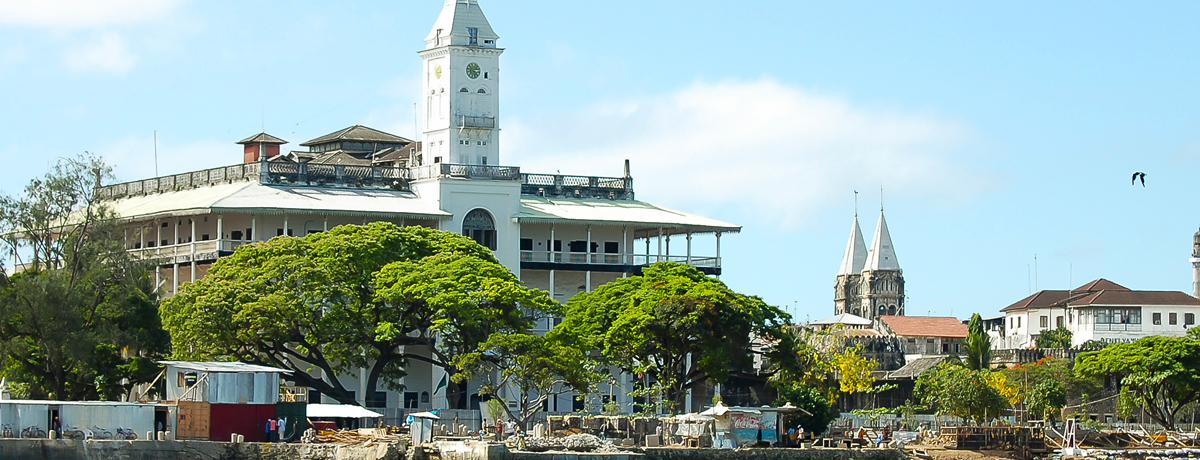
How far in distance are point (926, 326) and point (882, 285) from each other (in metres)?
30.1

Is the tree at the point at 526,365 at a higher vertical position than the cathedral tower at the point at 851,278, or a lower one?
lower

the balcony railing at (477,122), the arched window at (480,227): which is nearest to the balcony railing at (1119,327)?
the balcony railing at (477,122)

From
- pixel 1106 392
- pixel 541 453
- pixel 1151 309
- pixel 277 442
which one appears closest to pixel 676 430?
pixel 541 453

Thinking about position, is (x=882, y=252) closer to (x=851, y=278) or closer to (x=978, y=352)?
(x=851, y=278)

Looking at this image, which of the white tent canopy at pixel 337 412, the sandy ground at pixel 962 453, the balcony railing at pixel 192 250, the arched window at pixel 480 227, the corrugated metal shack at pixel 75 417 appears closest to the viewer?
the corrugated metal shack at pixel 75 417

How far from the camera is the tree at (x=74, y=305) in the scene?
6141cm

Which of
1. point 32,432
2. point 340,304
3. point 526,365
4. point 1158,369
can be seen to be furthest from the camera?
point 1158,369

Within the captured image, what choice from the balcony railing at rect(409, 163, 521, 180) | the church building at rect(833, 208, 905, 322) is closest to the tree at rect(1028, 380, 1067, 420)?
the balcony railing at rect(409, 163, 521, 180)

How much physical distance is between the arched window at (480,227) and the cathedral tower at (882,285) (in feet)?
307

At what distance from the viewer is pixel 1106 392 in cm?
10212

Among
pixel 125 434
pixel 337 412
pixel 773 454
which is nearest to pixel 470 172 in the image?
pixel 337 412

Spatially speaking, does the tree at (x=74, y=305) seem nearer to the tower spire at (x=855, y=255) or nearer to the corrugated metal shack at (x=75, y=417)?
the corrugated metal shack at (x=75, y=417)

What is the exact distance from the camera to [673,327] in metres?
76.6

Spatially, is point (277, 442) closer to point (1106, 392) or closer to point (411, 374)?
point (411, 374)
